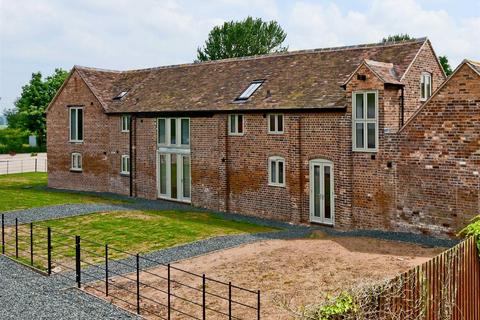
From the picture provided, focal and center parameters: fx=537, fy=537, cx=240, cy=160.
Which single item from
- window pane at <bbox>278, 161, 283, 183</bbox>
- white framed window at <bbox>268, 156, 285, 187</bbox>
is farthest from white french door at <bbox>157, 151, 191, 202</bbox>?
window pane at <bbox>278, 161, 283, 183</bbox>

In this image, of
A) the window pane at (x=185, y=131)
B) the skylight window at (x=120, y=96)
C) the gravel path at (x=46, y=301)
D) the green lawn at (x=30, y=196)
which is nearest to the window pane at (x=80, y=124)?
the skylight window at (x=120, y=96)

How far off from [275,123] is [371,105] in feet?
15.8

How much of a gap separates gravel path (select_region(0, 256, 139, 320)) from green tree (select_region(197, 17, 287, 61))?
6251 centimetres

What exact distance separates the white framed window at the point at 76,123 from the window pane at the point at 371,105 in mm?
20548

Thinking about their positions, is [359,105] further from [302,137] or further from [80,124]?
[80,124]

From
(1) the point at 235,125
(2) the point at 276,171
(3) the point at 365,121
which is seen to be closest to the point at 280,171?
(2) the point at 276,171

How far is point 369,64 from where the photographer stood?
66.5 ft

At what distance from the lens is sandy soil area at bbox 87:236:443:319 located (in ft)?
41.3

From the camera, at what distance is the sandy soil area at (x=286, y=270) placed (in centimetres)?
1259

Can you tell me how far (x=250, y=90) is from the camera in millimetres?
26203

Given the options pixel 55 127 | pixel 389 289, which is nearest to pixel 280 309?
pixel 389 289

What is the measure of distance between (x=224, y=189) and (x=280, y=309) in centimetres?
1448

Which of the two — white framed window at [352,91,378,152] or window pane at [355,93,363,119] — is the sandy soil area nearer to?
white framed window at [352,91,378,152]

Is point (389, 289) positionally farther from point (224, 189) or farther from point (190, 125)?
point (190, 125)
